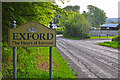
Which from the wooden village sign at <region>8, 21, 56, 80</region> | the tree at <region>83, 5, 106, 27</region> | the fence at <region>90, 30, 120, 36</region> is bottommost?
the wooden village sign at <region>8, 21, 56, 80</region>

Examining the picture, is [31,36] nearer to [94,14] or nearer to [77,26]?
[77,26]

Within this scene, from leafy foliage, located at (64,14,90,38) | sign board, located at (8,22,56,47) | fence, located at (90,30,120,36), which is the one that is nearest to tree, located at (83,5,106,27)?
fence, located at (90,30,120,36)

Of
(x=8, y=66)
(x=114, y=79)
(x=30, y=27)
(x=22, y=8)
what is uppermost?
(x=22, y=8)

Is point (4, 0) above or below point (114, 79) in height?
above

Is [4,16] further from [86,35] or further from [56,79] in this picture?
[86,35]

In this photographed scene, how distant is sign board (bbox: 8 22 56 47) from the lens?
3.82m

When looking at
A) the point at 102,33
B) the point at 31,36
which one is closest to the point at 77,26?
the point at 102,33

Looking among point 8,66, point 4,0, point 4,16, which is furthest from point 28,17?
point 8,66

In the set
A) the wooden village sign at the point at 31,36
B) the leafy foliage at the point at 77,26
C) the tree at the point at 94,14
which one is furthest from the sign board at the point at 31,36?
the tree at the point at 94,14

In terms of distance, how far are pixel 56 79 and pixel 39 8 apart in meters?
3.21

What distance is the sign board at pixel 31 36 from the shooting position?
3816 millimetres

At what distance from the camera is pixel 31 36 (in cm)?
385

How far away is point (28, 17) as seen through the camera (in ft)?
23.2

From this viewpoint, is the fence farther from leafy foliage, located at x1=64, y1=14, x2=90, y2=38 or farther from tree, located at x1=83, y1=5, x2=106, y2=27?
tree, located at x1=83, y1=5, x2=106, y2=27
